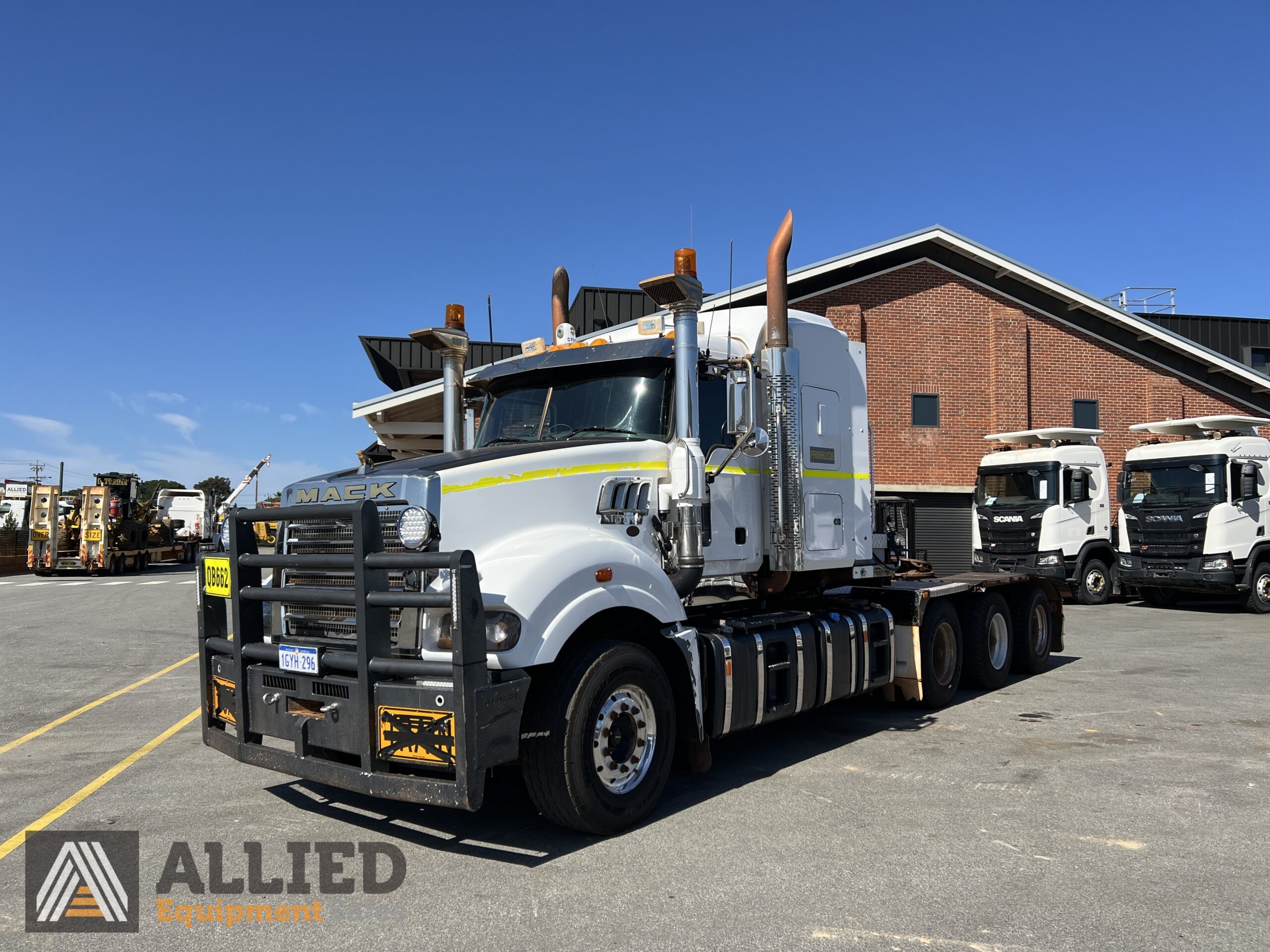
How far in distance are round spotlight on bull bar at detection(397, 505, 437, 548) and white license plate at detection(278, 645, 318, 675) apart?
769 millimetres

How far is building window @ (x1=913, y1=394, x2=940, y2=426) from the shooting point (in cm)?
2278

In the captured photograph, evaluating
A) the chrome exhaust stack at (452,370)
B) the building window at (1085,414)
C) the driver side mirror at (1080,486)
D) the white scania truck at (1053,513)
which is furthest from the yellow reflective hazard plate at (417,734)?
the building window at (1085,414)

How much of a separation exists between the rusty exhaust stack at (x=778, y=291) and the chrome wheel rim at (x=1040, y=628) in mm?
5530

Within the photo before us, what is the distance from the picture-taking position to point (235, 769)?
6.71 meters

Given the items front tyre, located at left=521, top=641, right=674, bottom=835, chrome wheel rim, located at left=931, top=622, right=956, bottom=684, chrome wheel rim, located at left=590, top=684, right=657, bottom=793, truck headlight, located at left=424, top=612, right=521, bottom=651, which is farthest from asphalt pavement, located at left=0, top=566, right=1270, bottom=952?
truck headlight, located at left=424, top=612, right=521, bottom=651

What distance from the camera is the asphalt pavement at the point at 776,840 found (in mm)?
3963

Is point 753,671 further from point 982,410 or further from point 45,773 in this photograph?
point 982,410

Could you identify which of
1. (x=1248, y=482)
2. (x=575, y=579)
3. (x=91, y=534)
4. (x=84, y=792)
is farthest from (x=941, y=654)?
(x=91, y=534)

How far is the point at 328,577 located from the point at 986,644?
691cm

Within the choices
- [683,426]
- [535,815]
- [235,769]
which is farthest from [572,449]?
[235,769]

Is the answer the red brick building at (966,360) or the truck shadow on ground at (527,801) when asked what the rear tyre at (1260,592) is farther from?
the truck shadow on ground at (527,801)

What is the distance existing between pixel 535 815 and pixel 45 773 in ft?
11.6

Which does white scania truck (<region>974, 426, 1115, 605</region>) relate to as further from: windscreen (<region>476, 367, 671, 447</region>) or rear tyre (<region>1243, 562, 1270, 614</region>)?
windscreen (<region>476, 367, 671, 447</region>)

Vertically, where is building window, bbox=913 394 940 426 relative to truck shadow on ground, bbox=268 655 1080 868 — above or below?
above
